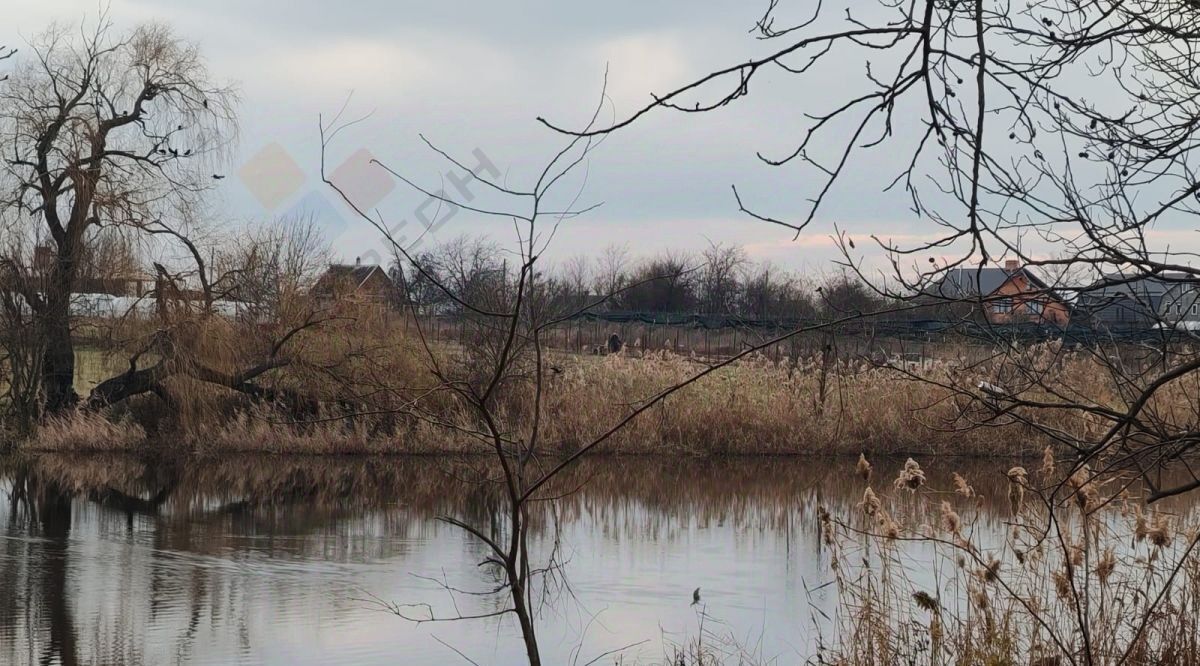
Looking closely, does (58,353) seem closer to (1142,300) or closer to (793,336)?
(793,336)

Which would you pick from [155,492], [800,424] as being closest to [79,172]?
[155,492]

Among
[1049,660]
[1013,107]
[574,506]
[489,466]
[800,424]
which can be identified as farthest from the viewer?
[800,424]

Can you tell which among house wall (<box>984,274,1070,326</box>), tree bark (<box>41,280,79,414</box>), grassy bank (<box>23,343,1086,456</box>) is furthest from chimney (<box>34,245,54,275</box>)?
house wall (<box>984,274,1070,326</box>)

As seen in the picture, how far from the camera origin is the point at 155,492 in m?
16.6

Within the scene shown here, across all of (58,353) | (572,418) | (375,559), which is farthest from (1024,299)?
(58,353)

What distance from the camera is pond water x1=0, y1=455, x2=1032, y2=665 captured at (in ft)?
29.5

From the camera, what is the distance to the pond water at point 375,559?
9.00 metres

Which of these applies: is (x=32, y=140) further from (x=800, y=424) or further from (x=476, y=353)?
(x=800, y=424)

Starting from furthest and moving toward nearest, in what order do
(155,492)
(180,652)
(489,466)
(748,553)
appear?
(489,466) < (155,492) < (748,553) < (180,652)

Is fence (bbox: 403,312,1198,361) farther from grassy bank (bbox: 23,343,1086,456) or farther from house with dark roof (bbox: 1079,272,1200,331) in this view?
grassy bank (bbox: 23,343,1086,456)

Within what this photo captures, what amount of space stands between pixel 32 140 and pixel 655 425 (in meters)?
10.7

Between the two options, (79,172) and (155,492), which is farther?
→ (79,172)

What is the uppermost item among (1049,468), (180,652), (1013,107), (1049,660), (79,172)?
(79,172)

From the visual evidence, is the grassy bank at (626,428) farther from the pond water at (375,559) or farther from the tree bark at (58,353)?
the tree bark at (58,353)
